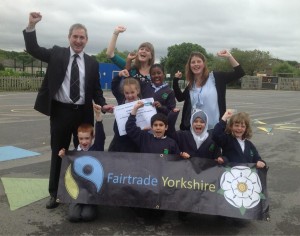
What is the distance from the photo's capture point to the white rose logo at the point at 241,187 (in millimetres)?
3898

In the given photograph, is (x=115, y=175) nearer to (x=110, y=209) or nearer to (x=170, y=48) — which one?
(x=110, y=209)

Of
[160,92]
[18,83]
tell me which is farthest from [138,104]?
[18,83]

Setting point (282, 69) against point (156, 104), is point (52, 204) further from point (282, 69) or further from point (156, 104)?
point (282, 69)

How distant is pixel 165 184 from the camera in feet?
13.2

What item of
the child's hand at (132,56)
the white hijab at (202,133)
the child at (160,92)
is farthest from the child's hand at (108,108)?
the white hijab at (202,133)

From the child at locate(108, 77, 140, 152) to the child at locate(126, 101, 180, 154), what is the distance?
190 millimetres

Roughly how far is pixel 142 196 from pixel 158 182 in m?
0.23

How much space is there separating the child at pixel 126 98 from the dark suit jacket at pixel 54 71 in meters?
0.25

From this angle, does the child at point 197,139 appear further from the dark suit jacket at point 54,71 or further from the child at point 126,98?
the dark suit jacket at point 54,71

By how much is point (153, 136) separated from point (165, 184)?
0.62 m

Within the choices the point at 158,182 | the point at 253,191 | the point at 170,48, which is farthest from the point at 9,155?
the point at 170,48

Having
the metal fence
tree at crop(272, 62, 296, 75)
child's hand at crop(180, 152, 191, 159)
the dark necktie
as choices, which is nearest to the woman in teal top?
the dark necktie

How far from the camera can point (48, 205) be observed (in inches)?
177

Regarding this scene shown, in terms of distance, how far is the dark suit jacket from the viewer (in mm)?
4211
